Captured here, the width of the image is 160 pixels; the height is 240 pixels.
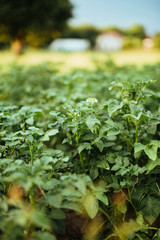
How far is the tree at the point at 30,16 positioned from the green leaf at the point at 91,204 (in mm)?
18105

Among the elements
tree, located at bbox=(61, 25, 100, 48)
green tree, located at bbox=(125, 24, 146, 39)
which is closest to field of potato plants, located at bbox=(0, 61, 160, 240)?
A: tree, located at bbox=(61, 25, 100, 48)

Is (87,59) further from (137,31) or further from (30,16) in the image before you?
(137,31)

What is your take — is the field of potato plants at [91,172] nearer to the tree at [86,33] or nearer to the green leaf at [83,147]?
the green leaf at [83,147]

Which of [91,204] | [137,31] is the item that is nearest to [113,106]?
[91,204]

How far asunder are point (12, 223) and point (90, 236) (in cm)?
77

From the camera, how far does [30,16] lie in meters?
17.5

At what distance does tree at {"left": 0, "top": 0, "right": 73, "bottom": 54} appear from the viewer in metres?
16.8

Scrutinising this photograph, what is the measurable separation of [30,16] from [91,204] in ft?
61.9

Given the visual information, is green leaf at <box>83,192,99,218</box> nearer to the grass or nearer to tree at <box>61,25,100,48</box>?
the grass

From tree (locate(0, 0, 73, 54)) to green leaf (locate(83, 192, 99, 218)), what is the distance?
1811 centimetres

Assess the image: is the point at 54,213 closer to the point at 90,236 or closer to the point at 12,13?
the point at 90,236

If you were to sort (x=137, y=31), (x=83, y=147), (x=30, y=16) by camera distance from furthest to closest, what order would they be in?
(x=137, y=31)
(x=30, y=16)
(x=83, y=147)

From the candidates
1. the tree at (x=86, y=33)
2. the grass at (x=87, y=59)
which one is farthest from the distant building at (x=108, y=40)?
the grass at (x=87, y=59)

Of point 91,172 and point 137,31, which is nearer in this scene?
point 91,172
